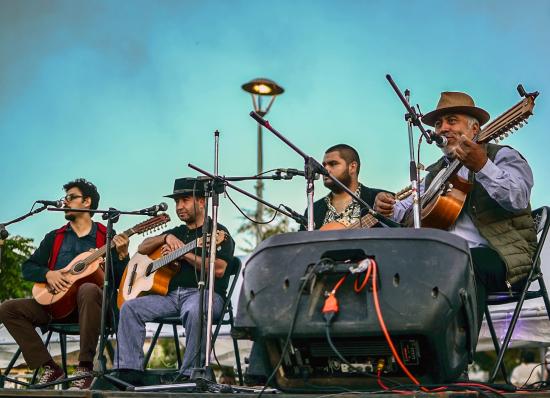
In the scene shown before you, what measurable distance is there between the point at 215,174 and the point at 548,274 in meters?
2.61

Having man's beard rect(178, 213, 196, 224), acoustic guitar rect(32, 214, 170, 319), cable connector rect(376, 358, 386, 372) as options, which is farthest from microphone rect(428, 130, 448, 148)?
acoustic guitar rect(32, 214, 170, 319)

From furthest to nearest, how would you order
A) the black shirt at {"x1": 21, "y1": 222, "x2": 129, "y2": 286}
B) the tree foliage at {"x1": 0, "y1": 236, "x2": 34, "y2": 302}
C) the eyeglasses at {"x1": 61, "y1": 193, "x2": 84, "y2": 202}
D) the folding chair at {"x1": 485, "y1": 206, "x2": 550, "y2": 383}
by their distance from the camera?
the tree foliage at {"x1": 0, "y1": 236, "x2": 34, "y2": 302}
the eyeglasses at {"x1": 61, "y1": 193, "x2": 84, "y2": 202}
the black shirt at {"x1": 21, "y1": 222, "x2": 129, "y2": 286}
the folding chair at {"x1": 485, "y1": 206, "x2": 550, "y2": 383}

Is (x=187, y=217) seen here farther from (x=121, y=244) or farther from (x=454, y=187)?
(x=454, y=187)

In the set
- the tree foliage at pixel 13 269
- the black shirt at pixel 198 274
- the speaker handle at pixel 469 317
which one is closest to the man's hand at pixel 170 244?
the black shirt at pixel 198 274

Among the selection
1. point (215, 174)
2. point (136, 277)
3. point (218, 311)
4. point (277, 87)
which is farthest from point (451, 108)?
point (277, 87)

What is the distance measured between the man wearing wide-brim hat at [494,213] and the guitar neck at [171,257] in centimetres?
142

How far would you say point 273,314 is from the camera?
104 inches

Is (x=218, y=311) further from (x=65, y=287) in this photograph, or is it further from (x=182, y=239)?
(x=65, y=287)

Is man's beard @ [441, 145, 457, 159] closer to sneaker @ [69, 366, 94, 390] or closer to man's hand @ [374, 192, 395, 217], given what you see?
man's hand @ [374, 192, 395, 217]

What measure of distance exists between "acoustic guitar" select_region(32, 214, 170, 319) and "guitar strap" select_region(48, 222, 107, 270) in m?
0.15

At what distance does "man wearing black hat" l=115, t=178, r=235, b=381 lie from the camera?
4.59m

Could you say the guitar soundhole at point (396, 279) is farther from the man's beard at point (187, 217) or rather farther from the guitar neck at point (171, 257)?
the man's beard at point (187, 217)

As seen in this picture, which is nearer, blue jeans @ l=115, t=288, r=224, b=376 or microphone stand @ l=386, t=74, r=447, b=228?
microphone stand @ l=386, t=74, r=447, b=228

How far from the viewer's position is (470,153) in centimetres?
353
